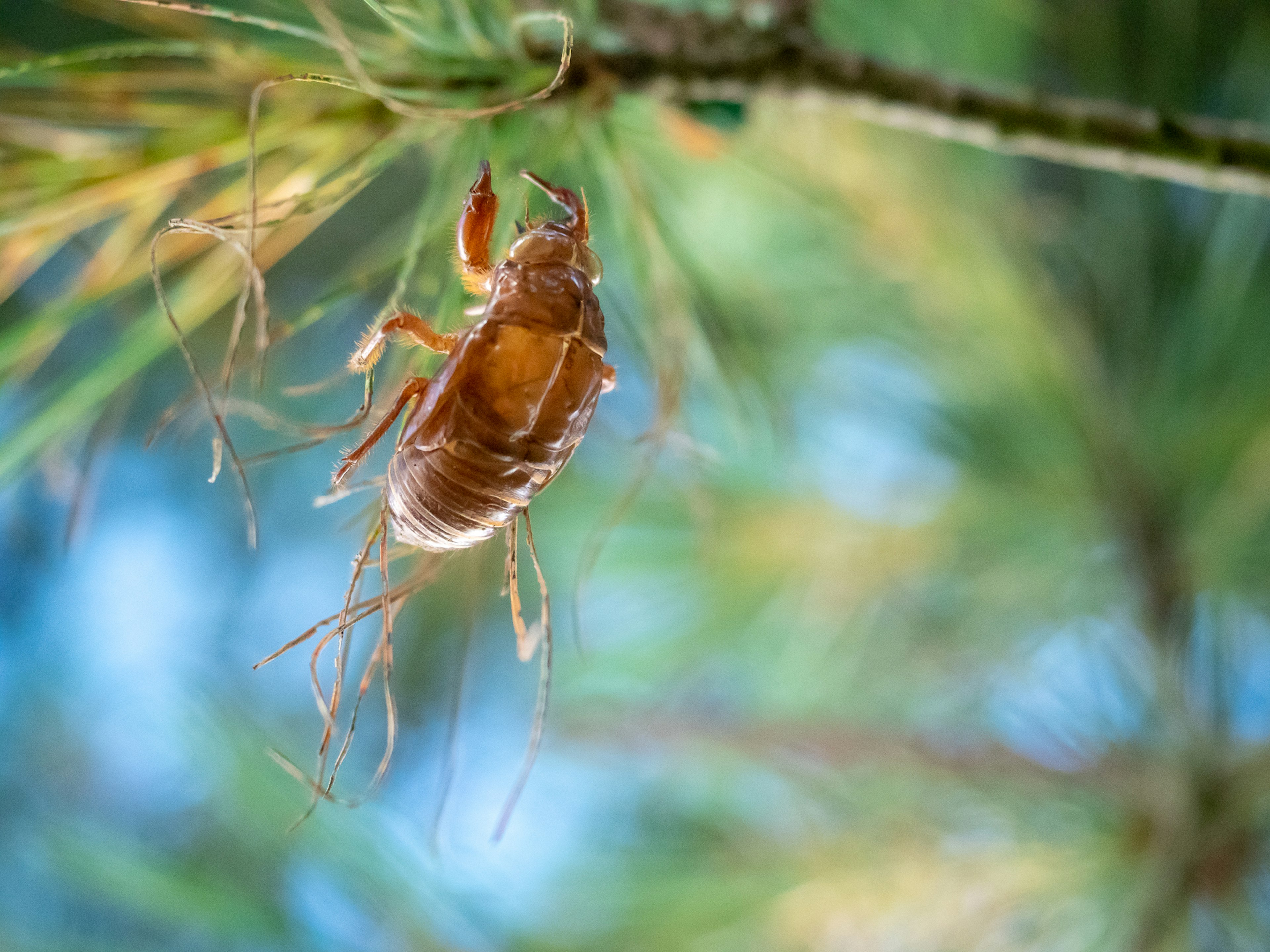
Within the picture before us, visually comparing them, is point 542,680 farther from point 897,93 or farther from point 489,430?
point 897,93

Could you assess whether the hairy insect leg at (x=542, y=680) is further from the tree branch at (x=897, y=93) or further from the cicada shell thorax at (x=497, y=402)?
the tree branch at (x=897, y=93)

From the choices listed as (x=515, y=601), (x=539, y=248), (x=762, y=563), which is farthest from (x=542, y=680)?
(x=762, y=563)

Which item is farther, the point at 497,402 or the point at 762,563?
the point at 762,563

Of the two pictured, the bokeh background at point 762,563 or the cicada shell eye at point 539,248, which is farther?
the bokeh background at point 762,563

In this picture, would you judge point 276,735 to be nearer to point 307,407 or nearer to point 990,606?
point 307,407

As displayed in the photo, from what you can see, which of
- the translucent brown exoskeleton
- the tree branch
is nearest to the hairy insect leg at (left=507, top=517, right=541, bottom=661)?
the translucent brown exoskeleton

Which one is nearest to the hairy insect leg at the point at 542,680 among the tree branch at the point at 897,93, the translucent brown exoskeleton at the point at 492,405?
the translucent brown exoskeleton at the point at 492,405
